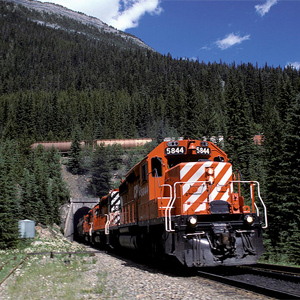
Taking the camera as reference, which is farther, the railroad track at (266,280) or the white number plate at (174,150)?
the white number plate at (174,150)

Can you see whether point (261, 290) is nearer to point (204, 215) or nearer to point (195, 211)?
point (204, 215)

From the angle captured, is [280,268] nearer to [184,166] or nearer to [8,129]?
[184,166]

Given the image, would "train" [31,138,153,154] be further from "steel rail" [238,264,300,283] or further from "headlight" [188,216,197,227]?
"headlight" [188,216,197,227]

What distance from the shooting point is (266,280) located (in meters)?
8.39

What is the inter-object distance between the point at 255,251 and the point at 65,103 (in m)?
136

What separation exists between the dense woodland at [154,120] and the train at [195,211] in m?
7.86

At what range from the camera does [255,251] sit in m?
9.24

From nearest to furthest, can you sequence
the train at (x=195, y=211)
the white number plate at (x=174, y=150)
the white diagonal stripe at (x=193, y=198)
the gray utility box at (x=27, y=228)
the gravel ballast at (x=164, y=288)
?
the gravel ballast at (x=164, y=288)
the train at (x=195, y=211)
the white diagonal stripe at (x=193, y=198)
the white number plate at (x=174, y=150)
the gray utility box at (x=27, y=228)

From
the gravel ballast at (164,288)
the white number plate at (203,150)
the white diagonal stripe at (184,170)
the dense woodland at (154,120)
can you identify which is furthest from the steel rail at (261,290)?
the dense woodland at (154,120)

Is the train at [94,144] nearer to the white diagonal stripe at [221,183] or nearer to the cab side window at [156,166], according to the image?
the cab side window at [156,166]

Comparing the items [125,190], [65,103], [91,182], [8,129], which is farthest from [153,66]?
[125,190]

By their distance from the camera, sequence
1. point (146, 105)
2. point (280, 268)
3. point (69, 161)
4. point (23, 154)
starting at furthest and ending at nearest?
point (146, 105) < point (23, 154) < point (69, 161) < point (280, 268)

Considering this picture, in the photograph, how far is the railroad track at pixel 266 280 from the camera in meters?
6.70

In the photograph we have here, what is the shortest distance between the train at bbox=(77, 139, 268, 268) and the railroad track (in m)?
0.45
